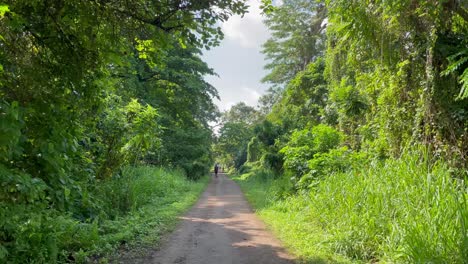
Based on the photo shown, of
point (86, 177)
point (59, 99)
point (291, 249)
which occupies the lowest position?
point (291, 249)

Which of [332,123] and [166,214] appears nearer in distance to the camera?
[166,214]

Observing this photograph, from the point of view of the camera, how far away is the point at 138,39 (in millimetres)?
5594

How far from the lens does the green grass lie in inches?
184

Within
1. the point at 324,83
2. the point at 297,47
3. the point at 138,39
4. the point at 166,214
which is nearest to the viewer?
the point at 138,39

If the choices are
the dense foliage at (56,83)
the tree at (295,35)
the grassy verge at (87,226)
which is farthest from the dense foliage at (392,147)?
the tree at (295,35)

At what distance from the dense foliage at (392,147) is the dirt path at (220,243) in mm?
532

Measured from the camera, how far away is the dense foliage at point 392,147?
208 inches

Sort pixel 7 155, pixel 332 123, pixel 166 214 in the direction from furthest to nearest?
pixel 332 123 < pixel 166 214 < pixel 7 155

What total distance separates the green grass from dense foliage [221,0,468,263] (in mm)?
18

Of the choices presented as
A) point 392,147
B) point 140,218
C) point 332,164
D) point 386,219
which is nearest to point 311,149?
point 332,164

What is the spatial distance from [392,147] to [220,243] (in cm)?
476

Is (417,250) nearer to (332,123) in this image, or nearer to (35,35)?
(35,35)

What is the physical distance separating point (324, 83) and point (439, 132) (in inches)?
491

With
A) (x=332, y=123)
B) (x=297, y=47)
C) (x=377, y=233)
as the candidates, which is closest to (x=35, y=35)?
(x=377, y=233)
